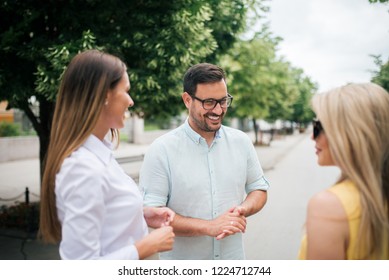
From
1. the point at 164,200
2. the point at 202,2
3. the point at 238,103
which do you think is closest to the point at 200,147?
the point at 164,200

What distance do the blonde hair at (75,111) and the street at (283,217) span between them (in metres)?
1.48

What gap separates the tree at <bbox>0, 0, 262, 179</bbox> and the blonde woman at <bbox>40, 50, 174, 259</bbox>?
12.6 ft

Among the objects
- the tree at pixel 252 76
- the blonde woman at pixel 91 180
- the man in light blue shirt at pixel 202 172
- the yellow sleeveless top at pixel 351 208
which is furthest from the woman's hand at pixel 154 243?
the tree at pixel 252 76

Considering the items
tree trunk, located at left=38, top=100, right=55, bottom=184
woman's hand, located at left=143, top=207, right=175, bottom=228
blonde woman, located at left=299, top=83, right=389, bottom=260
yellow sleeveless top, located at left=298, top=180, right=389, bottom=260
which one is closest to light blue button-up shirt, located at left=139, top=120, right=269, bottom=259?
woman's hand, located at left=143, top=207, right=175, bottom=228

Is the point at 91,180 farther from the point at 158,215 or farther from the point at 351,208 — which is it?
the point at 351,208

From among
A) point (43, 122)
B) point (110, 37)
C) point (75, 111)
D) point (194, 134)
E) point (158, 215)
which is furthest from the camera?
point (43, 122)

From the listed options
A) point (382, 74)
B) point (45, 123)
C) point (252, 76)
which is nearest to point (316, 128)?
point (382, 74)

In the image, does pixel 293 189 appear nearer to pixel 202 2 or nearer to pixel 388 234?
pixel 202 2

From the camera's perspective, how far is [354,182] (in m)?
1.54

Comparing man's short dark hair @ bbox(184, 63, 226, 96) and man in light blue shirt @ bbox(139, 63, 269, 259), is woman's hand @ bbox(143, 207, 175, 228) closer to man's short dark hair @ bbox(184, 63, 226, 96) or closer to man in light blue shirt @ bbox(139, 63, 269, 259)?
man in light blue shirt @ bbox(139, 63, 269, 259)

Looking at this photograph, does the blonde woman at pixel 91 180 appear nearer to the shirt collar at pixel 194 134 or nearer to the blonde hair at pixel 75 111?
the blonde hair at pixel 75 111

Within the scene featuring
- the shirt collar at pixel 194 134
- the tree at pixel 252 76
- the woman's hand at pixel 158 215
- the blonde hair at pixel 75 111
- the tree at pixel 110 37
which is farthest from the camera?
the tree at pixel 252 76

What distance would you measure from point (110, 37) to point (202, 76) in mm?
3691

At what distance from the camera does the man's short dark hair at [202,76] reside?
8.21 feet
